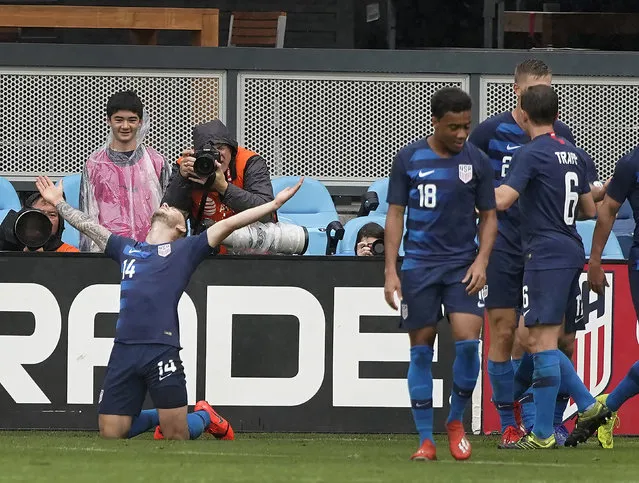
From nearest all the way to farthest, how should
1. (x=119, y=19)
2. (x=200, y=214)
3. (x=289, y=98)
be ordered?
(x=200, y=214) < (x=289, y=98) < (x=119, y=19)

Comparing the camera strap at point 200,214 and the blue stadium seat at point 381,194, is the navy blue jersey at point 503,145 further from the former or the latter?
the blue stadium seat at point 381,194

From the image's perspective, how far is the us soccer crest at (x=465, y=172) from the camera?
732cm

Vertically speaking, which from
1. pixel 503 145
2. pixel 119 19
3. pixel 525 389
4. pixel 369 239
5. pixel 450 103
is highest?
pixel 119 19

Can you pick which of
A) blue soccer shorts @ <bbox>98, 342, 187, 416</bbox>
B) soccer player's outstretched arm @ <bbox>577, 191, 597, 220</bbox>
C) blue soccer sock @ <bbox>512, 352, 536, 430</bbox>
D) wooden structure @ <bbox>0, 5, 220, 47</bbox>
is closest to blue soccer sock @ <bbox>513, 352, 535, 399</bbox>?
blue soccer sock @ <bbox>512, 352, 536, 430</bbox>

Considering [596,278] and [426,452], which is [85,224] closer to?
[426,452]

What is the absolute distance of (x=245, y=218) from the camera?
8.14m

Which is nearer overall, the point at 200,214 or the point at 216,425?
the point at 216,425

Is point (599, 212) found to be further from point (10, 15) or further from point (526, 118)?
point (10, 15)

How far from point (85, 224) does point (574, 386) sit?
2.88m

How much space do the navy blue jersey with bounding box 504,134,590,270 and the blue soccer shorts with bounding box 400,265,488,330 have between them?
716 mm

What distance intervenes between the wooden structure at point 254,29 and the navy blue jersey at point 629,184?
25.7ft

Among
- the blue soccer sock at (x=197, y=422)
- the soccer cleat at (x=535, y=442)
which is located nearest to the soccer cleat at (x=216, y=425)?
the blue soccer sock at (x=197, y=422)

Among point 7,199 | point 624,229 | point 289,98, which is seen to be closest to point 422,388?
point 7,199

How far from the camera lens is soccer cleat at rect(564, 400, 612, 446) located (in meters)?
8.23
